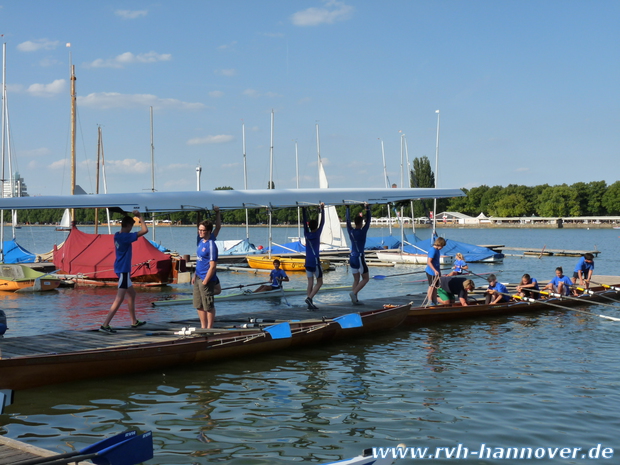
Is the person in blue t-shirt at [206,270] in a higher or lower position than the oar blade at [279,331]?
higher

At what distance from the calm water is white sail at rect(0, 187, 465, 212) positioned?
2.95m

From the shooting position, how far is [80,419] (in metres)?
8.73

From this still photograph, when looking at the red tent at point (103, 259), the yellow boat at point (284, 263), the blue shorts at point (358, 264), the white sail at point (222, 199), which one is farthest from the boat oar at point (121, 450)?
the yellow boat at point (284, 263)

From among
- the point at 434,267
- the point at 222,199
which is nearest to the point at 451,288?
the point at 434,267

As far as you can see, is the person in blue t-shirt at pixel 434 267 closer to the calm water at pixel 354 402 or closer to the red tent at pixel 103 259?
the calm water at pixel 354 402

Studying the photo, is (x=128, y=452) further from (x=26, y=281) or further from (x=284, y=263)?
(x=284, y=263)

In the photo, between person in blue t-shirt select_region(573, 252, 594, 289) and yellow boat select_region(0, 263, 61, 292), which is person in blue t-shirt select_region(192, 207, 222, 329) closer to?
person in blue t-shirt select_region(573, 252, 594, 289)

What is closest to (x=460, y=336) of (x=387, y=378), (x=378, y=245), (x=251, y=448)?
(x=387, y=378)

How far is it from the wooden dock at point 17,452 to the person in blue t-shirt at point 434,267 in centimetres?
1083

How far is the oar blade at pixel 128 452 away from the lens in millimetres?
5977

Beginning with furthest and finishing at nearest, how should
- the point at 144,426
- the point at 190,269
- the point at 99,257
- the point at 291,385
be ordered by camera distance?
1. the point at 190,269
2. the point at 99,257
3. the point at 291,385
4. the point at 144,426

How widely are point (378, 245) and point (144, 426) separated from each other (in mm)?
41021

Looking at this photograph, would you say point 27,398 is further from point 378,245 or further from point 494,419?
point 378,245

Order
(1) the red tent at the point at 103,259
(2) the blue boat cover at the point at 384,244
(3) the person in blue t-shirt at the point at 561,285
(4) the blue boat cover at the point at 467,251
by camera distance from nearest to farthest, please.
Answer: (3) the person in blue t-shirt at the point at 561,285
(1) the red tent at the point at 103,259
(4) the blue boat cover at the point at 467,251
(2) the blue boat cover at the point at 384,244
